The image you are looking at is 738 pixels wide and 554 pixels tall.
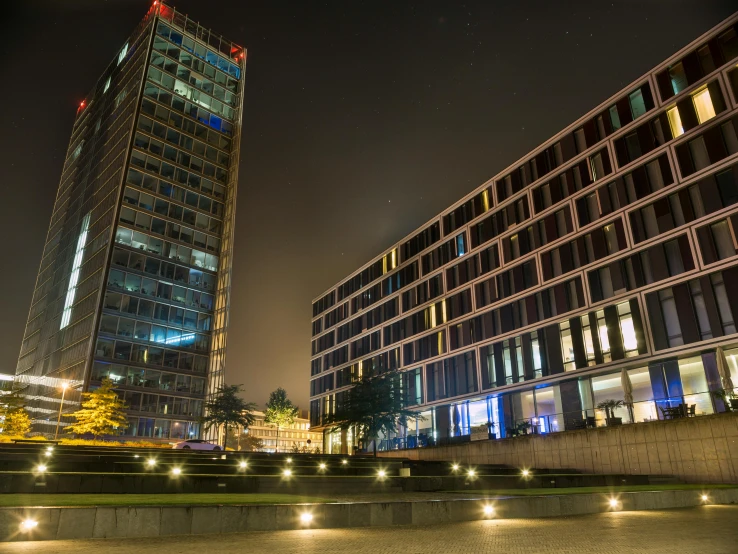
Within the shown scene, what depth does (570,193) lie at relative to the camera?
40.8 meters

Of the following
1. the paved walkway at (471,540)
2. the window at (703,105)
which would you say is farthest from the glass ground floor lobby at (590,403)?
the paved walkway at (471,540)

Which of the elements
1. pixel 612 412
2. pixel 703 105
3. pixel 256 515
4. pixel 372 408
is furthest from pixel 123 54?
pixel 256 515

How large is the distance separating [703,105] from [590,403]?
68.3 ft

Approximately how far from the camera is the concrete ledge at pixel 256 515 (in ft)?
29.5

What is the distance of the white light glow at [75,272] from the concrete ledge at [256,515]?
2953 inches

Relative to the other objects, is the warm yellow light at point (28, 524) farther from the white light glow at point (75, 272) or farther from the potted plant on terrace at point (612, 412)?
the white light glow at point (75, 272)

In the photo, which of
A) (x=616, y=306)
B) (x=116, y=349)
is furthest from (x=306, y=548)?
(x=116, y=349)

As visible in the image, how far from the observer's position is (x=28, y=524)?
8.88 m

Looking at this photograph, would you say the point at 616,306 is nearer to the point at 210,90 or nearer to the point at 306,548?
the point at 306,548

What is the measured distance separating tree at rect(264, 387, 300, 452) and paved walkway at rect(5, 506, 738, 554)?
98.7 metres

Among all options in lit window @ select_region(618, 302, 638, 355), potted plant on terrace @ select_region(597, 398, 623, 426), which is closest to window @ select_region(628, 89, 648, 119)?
lit window @ select_region(618, 302, 638, 355)

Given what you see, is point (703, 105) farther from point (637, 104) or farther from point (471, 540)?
point (471, 540)

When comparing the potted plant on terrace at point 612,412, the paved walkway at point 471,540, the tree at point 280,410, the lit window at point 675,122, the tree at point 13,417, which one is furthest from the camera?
the tree at point 280,410

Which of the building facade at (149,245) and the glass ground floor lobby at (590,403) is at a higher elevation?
the building facade at (149,245)
